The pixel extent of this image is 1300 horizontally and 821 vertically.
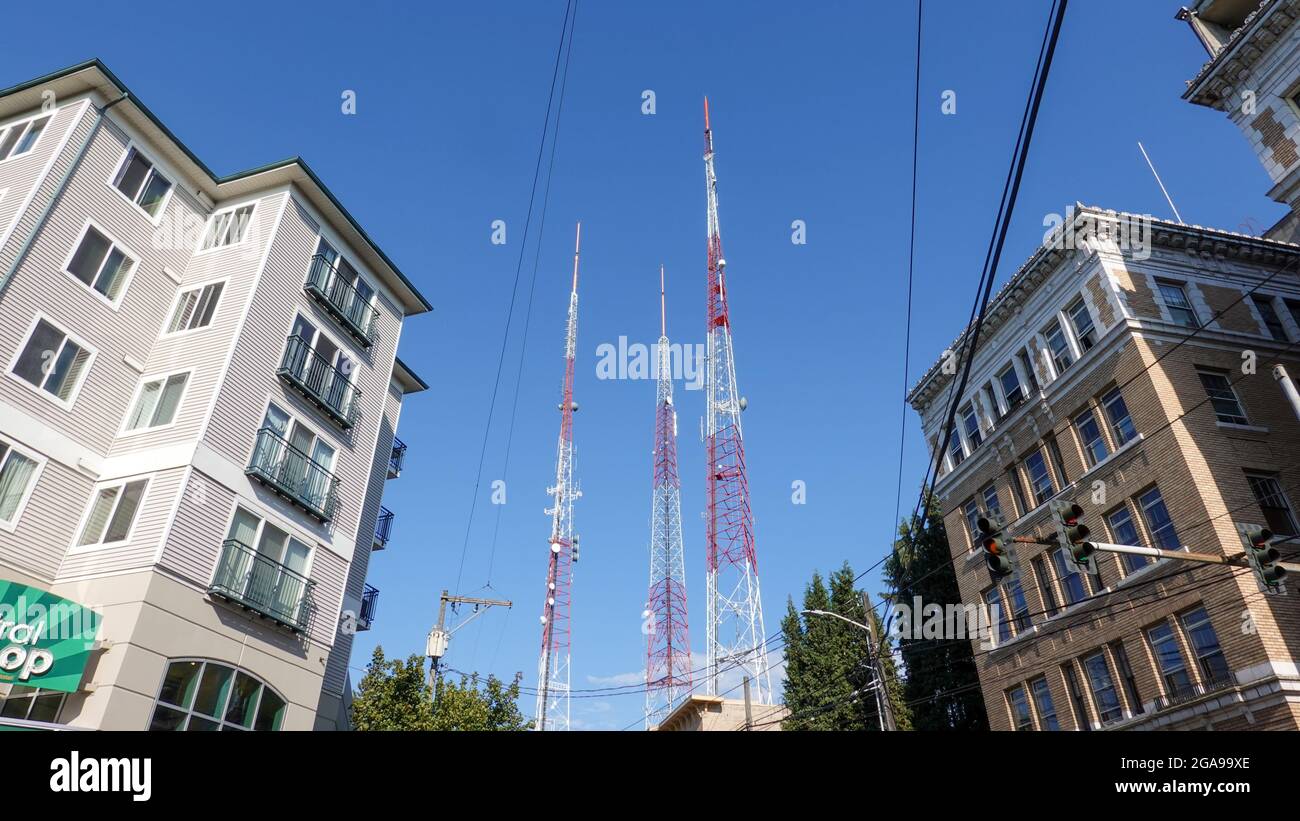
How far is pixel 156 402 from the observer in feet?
70.7

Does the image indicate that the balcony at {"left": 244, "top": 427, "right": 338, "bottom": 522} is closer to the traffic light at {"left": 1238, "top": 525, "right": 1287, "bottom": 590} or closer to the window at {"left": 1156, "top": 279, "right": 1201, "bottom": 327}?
the traffic light at {"left": 1238, "top": 525, "right": 1287, "bottom": 590}

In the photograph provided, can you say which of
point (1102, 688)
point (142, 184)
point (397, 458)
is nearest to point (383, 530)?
point (397, 458)

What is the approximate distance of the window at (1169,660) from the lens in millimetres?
24312

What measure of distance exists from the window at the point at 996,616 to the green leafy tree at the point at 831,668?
10797mm

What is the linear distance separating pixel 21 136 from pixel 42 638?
14.6 m

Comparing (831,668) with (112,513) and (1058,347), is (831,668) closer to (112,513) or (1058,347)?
(1058,347)

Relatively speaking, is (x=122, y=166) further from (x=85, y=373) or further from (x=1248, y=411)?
(x=1248, y=411)

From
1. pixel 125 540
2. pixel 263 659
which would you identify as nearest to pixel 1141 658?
pixel 263 659

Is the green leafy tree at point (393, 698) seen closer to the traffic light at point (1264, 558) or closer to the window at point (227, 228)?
the window at point (227, 228)

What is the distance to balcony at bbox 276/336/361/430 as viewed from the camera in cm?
2381

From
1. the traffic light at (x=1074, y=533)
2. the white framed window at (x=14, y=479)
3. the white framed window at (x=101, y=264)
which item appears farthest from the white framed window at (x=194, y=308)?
the traffic light at (x=1074, y=533)

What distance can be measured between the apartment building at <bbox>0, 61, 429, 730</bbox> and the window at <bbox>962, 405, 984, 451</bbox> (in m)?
25.5

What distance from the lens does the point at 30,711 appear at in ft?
53.9
